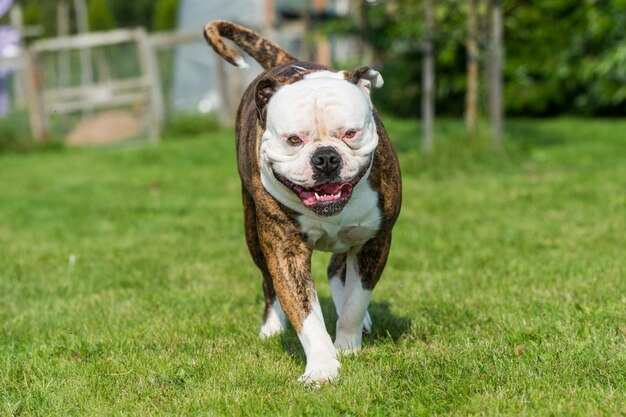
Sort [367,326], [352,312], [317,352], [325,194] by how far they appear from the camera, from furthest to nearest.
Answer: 1. [367,326]
2. [352,312]
3. [317,352]
4. [325,194]

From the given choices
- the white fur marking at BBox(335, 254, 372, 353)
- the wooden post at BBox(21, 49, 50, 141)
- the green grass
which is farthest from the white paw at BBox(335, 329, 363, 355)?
the wooden post at BBox(21, 49, 50, 141)

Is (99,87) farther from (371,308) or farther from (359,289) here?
(359,289)

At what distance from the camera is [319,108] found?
376 centimetres

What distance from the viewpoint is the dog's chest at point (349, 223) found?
4.11 metres

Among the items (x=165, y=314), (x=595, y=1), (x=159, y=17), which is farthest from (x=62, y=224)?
(x=159, y=17)

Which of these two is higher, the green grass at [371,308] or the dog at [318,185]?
the dog at [318,185]

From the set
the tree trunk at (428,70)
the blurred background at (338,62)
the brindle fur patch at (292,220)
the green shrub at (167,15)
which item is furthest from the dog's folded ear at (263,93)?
the green shrub at (167,15)

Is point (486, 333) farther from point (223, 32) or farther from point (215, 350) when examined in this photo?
point (223, 32)

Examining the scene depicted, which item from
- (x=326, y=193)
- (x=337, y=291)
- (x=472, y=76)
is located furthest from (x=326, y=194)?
(x=472, y=76)

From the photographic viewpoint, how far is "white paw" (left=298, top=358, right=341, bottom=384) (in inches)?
154

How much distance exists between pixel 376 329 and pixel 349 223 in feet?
3.53

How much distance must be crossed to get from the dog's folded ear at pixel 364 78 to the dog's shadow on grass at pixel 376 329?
1.28m

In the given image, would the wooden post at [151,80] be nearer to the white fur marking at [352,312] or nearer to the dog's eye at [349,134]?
the white fur marking at [352,312]

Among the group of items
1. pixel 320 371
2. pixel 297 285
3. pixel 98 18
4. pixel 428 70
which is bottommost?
pixel 98 18
